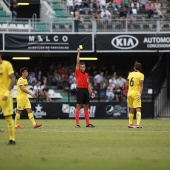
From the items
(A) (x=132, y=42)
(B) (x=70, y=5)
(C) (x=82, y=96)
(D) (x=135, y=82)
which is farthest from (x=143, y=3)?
(D) (x=135, y=82)

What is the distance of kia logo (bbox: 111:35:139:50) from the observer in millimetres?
36500

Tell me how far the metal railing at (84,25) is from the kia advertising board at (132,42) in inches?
14.0

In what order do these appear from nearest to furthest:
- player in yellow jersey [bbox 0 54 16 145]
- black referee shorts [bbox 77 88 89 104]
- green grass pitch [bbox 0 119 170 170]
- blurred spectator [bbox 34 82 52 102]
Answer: green grass pitch [bbox 0 119 170 170], player in yellow jersey [bbox 0 54 16 145], black referee shorts [bbox 77 88 89 104], blurred spectator [bbox 34 82 52 102]

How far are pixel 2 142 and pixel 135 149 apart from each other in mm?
3506

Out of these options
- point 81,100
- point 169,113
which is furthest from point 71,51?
point 81,100

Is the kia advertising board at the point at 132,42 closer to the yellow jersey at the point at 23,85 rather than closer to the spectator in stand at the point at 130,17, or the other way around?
the spectator in stand at the point at 130,17

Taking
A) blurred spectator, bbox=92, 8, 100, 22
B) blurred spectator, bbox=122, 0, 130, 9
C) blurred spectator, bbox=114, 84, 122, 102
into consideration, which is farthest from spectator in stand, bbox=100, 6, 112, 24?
blurred spectator, bbox=114, 84, 122, 102

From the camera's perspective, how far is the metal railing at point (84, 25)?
119 feet

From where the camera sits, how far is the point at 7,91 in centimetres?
1459

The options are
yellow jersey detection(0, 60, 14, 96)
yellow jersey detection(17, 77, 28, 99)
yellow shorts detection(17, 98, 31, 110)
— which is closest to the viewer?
yellow jersey detection(0, 60, 14, 96)

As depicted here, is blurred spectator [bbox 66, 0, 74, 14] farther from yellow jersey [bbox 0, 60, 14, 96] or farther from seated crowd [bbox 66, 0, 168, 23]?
yellow jersey [bbox 0, 60, 14, 96]

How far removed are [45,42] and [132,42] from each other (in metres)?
5.01

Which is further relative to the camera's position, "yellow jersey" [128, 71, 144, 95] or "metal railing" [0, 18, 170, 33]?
"metal railing" [0, 18, 170, 33]

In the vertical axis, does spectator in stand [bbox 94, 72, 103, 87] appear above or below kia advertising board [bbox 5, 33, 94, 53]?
below
